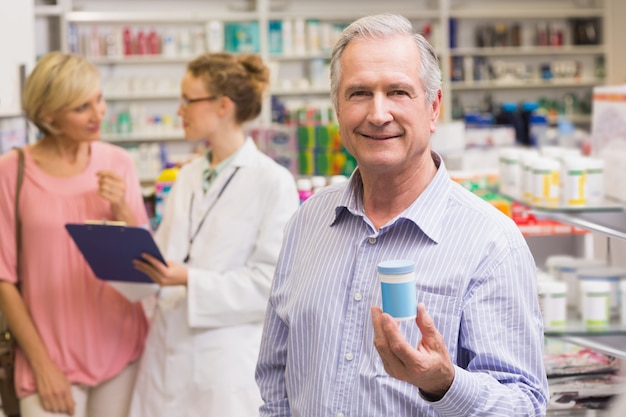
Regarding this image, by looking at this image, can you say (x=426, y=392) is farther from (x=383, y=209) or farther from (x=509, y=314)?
(x=383, y=209)

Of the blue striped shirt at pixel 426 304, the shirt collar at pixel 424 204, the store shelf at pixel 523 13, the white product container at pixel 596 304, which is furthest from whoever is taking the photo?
the store shelf at pixel 523 13

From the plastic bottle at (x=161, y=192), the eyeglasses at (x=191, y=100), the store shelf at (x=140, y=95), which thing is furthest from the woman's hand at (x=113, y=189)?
the store shelf at (x=140, y=95)

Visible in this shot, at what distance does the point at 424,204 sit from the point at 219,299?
4.61ft

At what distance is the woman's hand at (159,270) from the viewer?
2.94 m

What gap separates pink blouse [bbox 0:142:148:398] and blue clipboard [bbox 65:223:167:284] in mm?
127

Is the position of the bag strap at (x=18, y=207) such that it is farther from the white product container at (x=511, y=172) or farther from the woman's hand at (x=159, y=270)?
the white product container at (x=511, y=172)

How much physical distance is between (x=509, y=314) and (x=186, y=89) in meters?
1.88

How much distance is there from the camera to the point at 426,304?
1643 mm

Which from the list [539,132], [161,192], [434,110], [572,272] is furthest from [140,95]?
[434,110]

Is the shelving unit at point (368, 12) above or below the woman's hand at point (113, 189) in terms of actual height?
above

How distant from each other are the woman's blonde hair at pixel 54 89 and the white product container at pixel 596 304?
1630mm

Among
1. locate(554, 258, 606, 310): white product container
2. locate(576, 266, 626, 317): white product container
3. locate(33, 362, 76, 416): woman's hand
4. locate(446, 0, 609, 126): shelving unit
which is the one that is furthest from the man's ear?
locate(446, 0, 609, 126): shelving unit

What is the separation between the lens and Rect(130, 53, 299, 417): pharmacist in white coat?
3.02m

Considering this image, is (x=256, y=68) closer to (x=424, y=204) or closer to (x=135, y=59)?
(x=424, y=204)
